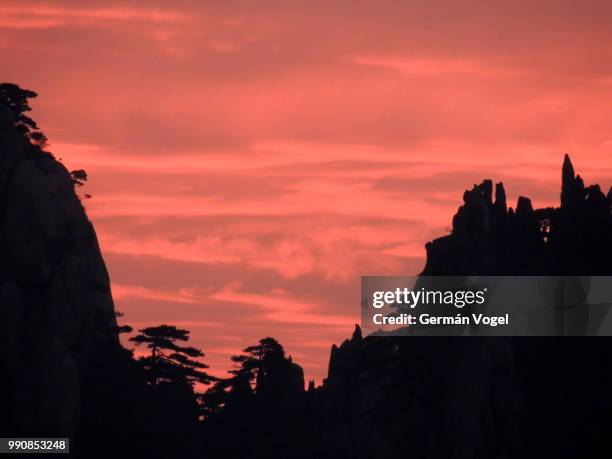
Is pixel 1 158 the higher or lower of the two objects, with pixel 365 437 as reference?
higher

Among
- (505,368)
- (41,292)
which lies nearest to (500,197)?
(505,368)

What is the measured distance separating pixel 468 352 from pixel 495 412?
6920 millimetres

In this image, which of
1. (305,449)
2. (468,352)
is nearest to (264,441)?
(305,449)

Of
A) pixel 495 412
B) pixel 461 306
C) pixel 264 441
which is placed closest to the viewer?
pixel 495 412

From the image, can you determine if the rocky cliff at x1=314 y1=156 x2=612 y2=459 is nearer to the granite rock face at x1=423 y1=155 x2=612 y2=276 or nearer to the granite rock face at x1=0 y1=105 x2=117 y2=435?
the granite rock face at x1=423 y1=155 x2=612 y2=276

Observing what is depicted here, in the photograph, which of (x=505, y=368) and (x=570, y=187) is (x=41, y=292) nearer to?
(x=505, y=368)

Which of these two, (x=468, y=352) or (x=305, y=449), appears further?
(x=305, y=449)

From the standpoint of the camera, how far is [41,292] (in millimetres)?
163375

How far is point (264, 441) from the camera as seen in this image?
180 metres

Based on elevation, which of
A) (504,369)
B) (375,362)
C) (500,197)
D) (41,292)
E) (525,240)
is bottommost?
(504,369)

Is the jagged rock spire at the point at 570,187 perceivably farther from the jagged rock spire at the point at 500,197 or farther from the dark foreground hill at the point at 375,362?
the jagged rock spire at the point at 500,197

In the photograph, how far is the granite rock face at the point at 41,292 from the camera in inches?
6220

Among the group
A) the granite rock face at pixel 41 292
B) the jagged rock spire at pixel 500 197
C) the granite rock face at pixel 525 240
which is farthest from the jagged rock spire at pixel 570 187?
the granite rock face at pixel 41 292

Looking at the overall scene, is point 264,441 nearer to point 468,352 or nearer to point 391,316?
point 391,316
